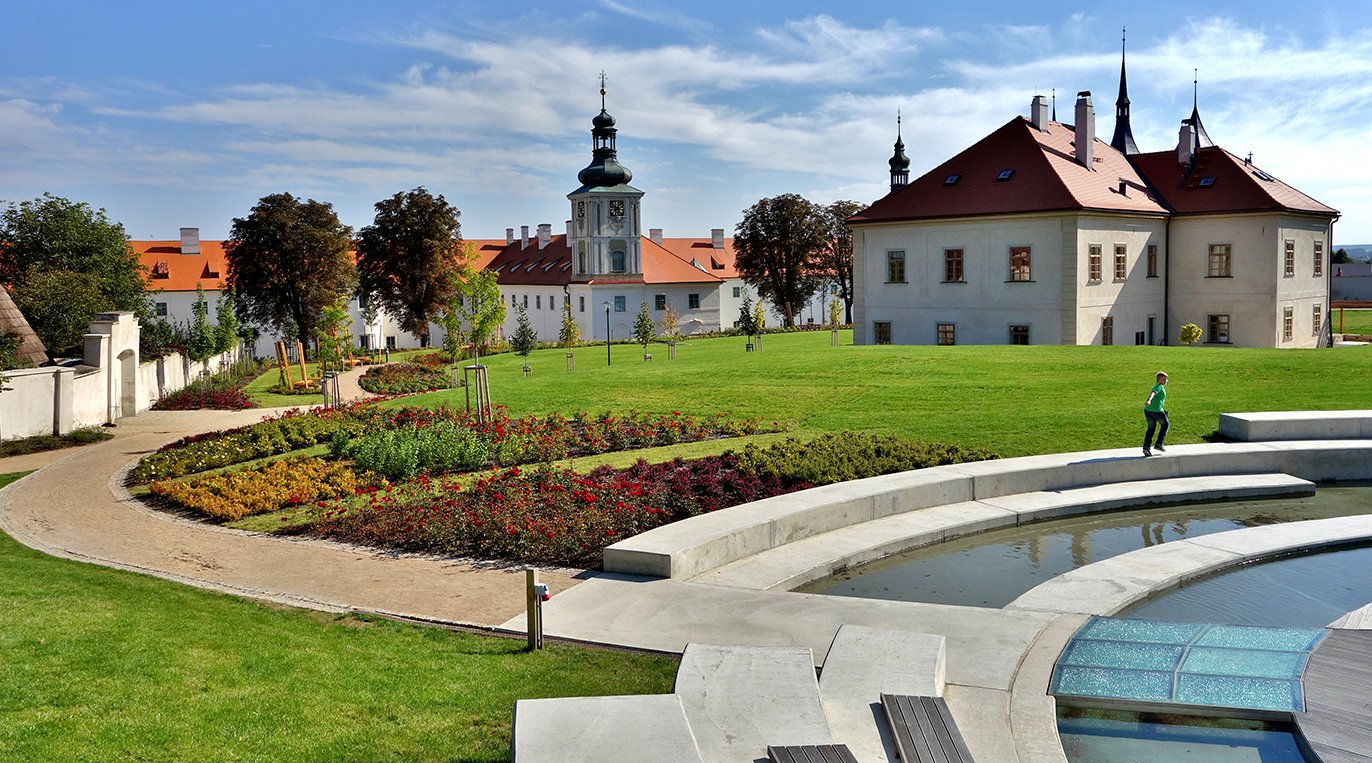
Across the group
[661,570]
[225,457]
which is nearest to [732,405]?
[225,457]

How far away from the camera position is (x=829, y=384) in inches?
993

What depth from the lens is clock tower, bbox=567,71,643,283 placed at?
83.6 meters

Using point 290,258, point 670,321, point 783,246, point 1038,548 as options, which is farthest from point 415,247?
point 1038,548

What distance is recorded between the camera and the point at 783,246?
7419cm

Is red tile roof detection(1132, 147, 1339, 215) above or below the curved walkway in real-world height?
above

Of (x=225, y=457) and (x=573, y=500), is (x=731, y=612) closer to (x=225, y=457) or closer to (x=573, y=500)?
(x=573, y=500)

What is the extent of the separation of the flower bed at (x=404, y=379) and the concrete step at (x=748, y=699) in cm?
2727

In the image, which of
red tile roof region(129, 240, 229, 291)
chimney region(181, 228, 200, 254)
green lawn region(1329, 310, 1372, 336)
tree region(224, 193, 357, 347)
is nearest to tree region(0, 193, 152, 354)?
tree region(224, 193, 357, 347)

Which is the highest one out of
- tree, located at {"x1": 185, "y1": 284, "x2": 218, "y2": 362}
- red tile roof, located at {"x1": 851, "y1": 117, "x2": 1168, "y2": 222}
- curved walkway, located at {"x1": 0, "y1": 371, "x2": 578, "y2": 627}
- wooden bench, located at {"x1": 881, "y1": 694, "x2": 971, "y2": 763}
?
red tile roof, located at {"x1": 851, "y1": 117, "x2": 1168, "y2": 222}

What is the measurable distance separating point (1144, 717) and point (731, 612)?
3.49 metres

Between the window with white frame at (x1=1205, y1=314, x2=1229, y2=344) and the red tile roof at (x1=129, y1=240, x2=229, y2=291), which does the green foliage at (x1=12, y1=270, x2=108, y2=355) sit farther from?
the red tile roof at (x1=129, y1=240, x2=229, y2=291)

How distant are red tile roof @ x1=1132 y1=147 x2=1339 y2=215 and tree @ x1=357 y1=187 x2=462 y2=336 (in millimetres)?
40658

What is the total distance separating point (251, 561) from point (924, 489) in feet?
27.1

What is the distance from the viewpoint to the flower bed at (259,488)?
14.5 metres
